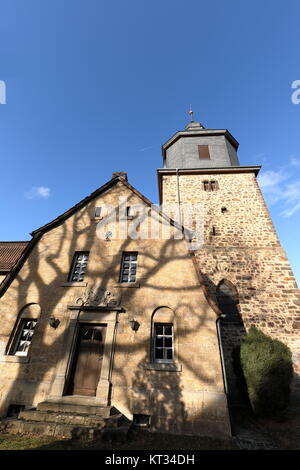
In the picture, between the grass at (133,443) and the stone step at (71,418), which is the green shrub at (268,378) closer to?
the grass at (133,443)

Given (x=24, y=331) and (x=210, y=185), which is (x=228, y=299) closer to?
(x=210, y=185)

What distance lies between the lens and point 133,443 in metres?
5.61

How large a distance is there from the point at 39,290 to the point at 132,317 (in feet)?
13.2

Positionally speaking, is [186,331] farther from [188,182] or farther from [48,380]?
[188,182]

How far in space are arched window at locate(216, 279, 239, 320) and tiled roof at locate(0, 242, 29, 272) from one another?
1060 centimetres

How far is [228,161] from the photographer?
16547 mm

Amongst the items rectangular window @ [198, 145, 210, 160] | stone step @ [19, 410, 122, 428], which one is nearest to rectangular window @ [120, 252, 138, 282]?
stone step @ [19, 410, 122, 428]

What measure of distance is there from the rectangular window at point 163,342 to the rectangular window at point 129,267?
85.4 inches

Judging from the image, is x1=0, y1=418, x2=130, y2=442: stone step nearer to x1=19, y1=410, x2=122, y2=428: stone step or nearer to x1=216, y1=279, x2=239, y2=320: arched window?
x1=19, y1=410, x2=122, y2=428: stone step

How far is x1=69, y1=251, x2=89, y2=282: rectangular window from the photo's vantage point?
941cm

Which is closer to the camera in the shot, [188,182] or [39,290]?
[39,290]

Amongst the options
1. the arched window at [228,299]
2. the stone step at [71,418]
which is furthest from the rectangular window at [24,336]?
the arched window at [228,299]

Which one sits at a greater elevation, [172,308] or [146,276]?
[146,276]
